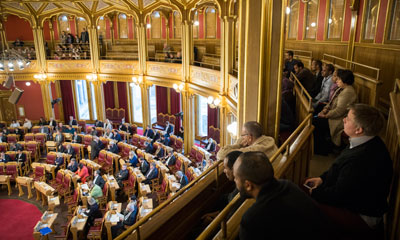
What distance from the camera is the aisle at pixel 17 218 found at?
848 centimetres

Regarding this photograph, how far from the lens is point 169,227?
9.95ft

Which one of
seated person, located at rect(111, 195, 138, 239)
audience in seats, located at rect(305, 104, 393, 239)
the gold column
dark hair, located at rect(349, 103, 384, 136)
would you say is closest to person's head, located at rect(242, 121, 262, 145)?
the gold column

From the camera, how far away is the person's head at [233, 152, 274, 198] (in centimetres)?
173

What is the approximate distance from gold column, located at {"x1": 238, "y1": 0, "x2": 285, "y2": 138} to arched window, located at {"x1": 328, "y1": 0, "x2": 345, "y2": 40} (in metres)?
6.37

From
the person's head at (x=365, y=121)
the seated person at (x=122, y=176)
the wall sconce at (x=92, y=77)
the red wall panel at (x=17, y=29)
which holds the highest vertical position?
the red wall panel at (x=17, y=29)

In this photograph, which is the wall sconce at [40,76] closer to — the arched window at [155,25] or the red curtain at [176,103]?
the arched window at [155,25]

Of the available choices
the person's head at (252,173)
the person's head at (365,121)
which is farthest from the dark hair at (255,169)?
the person's head at (365,121)

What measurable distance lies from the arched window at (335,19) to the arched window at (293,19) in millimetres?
2568

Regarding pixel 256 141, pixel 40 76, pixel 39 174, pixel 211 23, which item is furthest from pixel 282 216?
pixel 40 76

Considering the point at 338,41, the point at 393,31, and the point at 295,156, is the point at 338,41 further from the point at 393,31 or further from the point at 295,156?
the point at 295,156

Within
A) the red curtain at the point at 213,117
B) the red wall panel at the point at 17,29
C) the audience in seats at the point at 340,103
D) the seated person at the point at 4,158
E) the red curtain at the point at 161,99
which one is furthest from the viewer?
the red wall panel at the point at 17,29

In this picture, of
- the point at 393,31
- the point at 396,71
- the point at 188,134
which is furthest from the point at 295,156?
the point at 188,134

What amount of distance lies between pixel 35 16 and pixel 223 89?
498 inches

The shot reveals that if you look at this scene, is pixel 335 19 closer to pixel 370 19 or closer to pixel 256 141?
pixel 370 19
